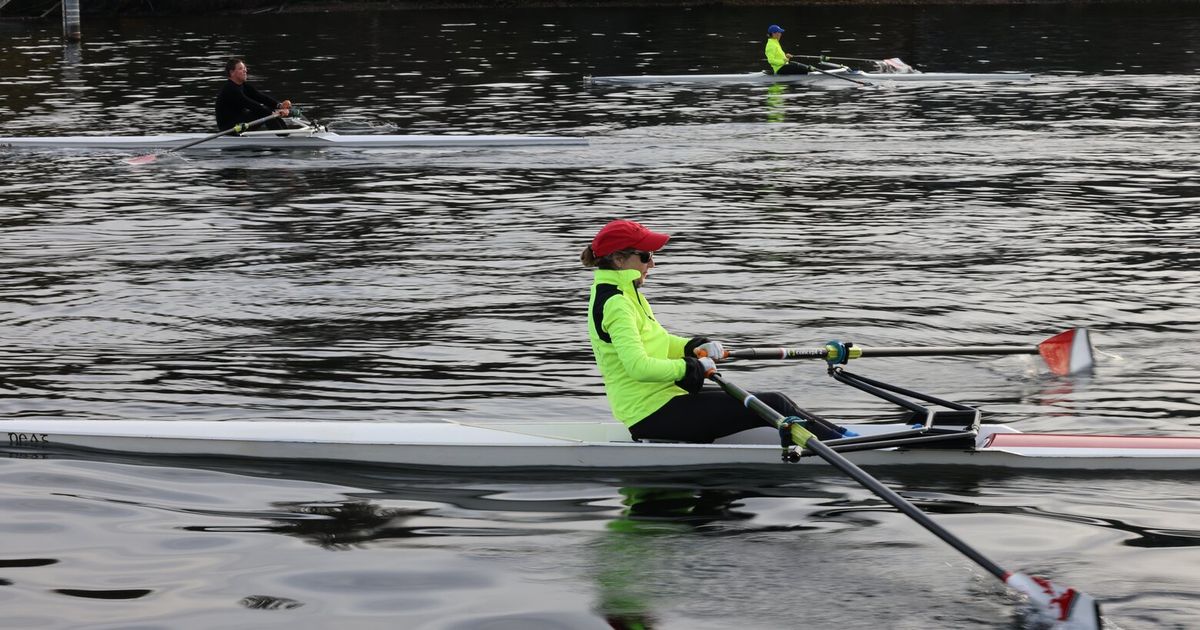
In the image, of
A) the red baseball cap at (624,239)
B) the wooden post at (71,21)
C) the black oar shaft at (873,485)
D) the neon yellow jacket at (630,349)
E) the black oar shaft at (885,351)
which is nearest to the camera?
the black oar shaft at (873,485)

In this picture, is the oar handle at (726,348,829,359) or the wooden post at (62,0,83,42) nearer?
the oar handle at (726,348,829,359)

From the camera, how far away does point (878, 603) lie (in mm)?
6496

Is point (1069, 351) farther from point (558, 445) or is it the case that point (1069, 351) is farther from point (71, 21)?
point (71, 21)

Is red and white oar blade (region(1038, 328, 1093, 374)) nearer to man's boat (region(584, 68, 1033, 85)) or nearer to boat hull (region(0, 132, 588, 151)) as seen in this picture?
boat hull (region(0, 132, 588, 151))

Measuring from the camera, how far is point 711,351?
26.0ft

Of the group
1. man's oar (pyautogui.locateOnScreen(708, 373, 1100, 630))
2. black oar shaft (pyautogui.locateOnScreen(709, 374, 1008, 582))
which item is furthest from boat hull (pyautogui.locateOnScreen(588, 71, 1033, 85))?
man's oar (pyautogui.locateOnScreen(708, 373, 1100, 630))

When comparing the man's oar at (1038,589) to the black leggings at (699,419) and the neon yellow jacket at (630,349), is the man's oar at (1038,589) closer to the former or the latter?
the black leggings at (699,419)

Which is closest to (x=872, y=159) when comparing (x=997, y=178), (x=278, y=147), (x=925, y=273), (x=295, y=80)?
(x=997, y=178)

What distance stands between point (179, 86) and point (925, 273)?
901 inches

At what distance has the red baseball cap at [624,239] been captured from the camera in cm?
754

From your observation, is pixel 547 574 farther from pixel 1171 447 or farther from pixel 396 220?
pixel 396 220

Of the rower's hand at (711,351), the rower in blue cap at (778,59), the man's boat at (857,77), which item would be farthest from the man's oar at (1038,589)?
the rower in blue cap at (778,59)

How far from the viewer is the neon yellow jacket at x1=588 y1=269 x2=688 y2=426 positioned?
7.65 metres

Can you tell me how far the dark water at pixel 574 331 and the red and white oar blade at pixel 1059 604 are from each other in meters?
0.18
